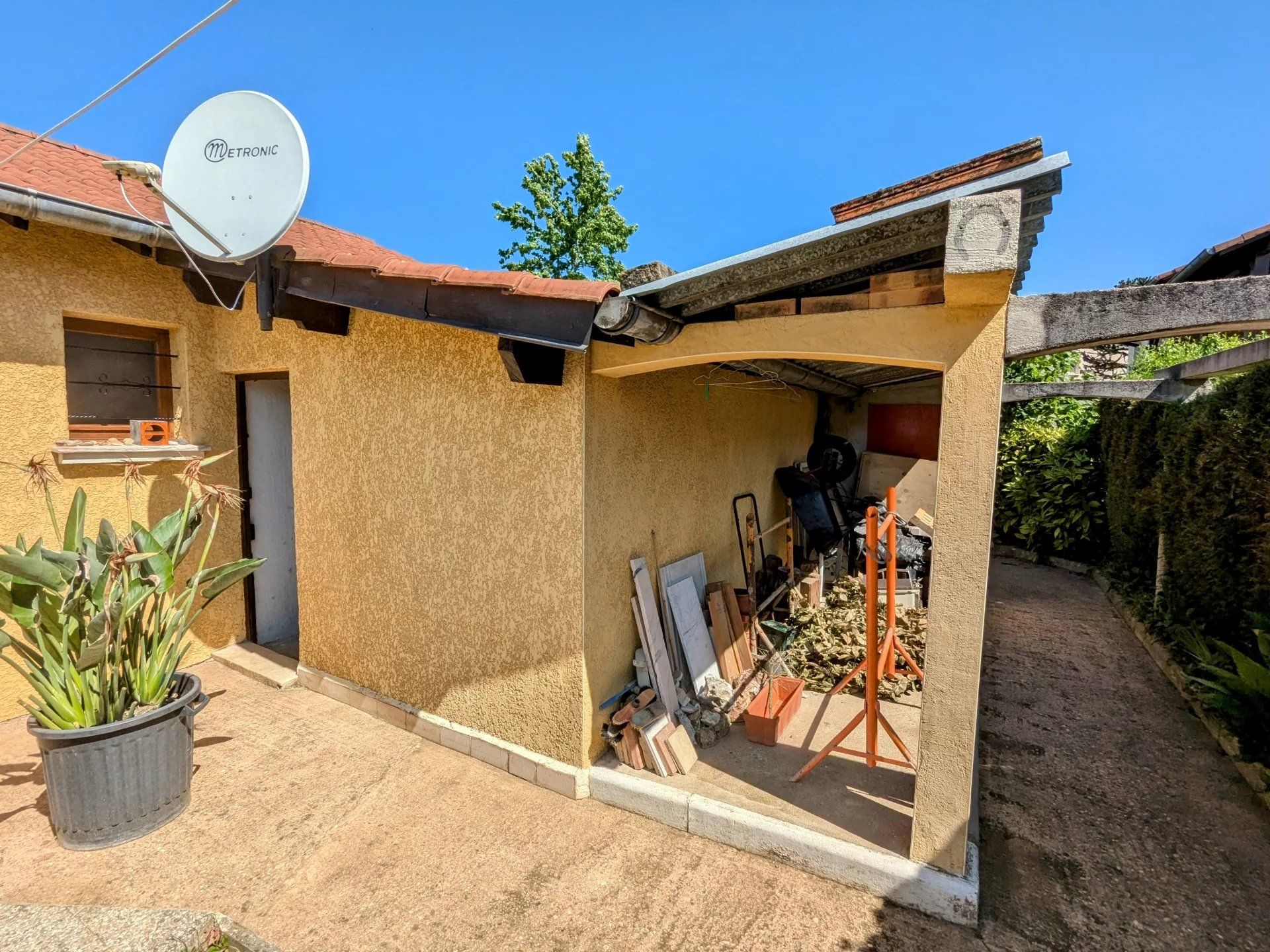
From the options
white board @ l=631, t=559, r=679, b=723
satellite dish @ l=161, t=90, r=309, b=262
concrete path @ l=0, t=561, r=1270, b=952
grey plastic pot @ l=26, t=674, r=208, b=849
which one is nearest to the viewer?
concrete path @ l=0, t=561, r=1270, b=952

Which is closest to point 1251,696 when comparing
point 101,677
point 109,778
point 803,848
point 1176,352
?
point 803,848

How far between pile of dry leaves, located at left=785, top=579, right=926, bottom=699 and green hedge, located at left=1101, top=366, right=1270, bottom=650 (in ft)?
9.62

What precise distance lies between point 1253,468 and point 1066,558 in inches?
302

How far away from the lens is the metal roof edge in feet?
8.23

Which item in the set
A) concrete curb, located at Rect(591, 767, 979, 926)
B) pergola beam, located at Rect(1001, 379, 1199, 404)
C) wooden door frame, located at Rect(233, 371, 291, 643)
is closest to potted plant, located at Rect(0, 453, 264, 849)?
wooden door frame, located at Rect(233, 371, 291, 643)

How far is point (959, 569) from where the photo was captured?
3.17 meters

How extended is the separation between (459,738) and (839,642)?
4.15 metres

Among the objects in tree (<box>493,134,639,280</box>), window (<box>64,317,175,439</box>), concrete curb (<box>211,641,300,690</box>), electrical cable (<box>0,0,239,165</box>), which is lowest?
concrete curb (<box>211,641,300,690</box>)

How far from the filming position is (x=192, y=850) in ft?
12.4

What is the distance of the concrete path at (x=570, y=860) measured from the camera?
318cm

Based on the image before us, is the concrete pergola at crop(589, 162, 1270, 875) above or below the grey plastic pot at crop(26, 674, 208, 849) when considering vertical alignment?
above

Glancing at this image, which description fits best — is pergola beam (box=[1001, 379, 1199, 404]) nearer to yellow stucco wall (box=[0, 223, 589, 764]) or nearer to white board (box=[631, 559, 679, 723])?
white board (box=[631, 559, 679, 723])

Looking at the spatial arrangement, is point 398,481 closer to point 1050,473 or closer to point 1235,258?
point 1050,473

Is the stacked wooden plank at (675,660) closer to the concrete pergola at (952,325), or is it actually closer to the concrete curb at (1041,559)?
the concrete pergola at (952,325)
